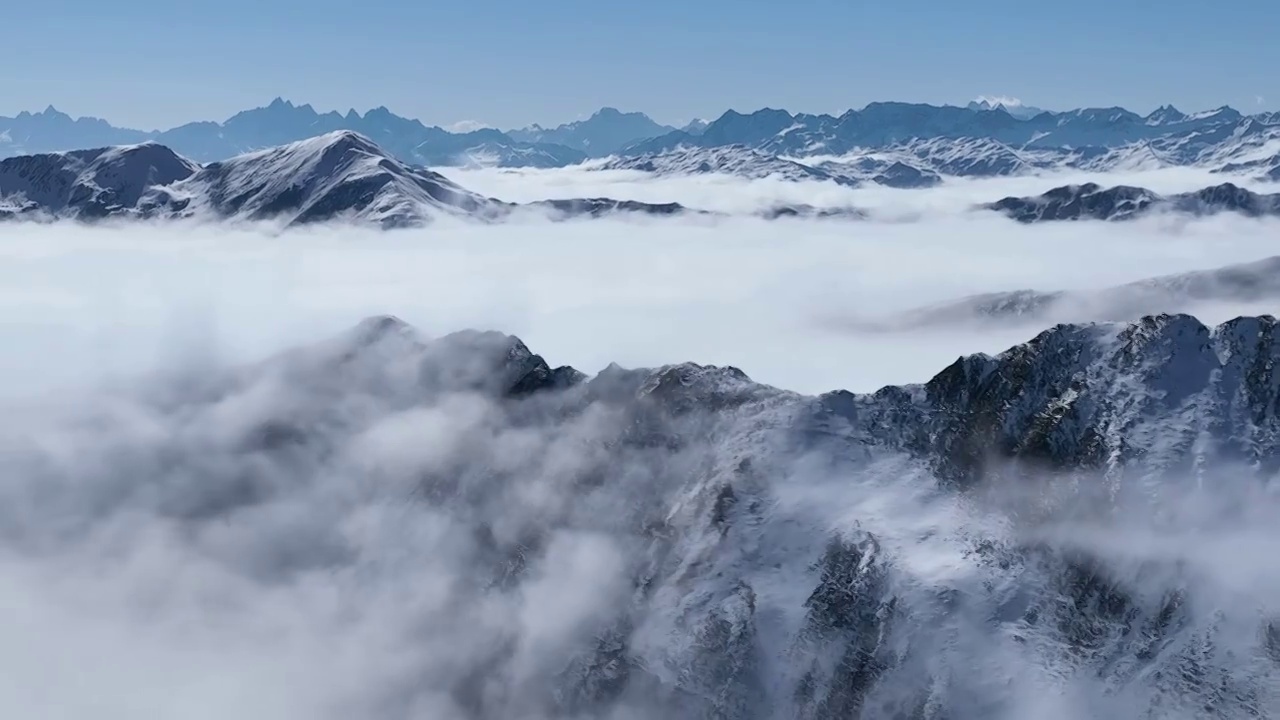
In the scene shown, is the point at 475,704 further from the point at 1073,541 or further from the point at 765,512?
the point at 1073,541

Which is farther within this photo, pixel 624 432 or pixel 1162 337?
pixel 624 432

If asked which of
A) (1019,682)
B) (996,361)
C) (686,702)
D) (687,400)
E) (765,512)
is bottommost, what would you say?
(686,702)

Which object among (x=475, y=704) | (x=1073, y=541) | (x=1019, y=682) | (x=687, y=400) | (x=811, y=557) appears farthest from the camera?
(x=687, y=400)

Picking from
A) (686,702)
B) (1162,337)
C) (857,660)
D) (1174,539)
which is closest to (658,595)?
(686,702)

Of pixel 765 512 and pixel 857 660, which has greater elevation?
pixel 765 512

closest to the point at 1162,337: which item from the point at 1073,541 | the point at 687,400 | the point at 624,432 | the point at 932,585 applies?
the point at 1073,541

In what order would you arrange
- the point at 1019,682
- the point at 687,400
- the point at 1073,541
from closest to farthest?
the point at 1019,682
the point at 1073,541
the point at 687,400

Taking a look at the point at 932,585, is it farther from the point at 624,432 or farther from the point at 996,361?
the point at 624,432

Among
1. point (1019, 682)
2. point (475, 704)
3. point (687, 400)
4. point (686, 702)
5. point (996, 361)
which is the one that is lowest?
point (475, 704)

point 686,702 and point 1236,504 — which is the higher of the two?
point 1236,504
